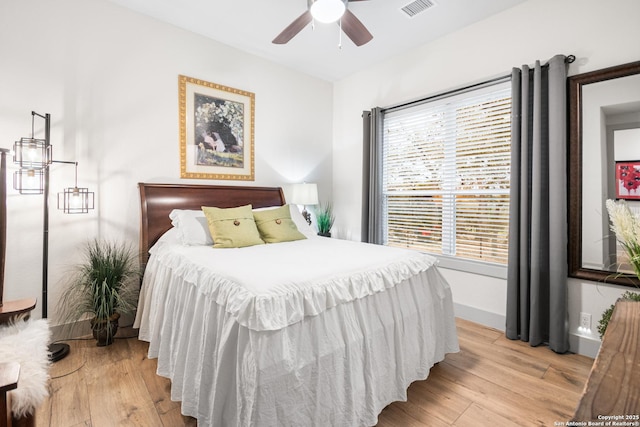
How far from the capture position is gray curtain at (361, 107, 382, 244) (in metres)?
3.70

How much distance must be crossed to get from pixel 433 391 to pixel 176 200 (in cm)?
262

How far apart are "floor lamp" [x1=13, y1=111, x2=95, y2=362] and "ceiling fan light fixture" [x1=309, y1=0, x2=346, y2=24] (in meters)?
2.04

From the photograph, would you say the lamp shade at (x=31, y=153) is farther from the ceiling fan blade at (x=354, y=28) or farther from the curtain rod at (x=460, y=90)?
the curtain rod at (x=460, y=90)

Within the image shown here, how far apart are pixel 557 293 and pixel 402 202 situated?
1743 mm

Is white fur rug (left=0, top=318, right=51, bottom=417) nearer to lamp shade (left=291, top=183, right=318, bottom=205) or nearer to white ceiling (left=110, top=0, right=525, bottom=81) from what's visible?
lamp shade (left=291, top=183, right=318, bottom=205)

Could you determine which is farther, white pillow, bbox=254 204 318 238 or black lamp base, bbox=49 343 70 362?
white pillow, bbox=254 204 318 238

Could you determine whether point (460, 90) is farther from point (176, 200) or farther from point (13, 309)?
point (13, 309)

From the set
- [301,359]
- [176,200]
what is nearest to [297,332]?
[301,359]

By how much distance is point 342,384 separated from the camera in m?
1.43

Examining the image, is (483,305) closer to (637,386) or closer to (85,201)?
(637,386)

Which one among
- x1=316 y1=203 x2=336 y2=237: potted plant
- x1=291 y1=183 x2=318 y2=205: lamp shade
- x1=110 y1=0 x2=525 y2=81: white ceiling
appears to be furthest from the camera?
x1=316 y1=203 x2=336 y2=237: potted plant

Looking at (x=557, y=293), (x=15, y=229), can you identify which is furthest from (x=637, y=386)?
(x=15, y=229)

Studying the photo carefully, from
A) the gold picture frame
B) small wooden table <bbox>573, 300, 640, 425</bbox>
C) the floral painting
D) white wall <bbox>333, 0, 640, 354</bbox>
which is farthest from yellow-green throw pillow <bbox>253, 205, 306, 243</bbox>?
the floral painting

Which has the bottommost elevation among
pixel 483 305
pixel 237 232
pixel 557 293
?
pixel 483 305
